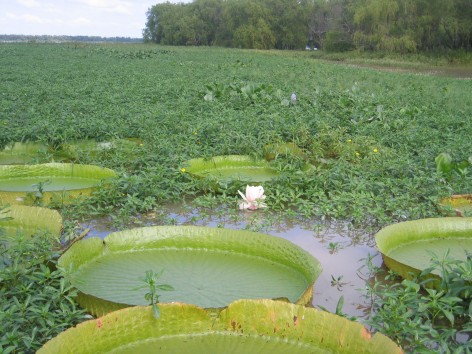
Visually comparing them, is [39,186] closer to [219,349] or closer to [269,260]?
[269,260]

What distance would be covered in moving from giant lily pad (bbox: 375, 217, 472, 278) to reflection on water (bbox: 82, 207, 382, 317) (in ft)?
0.50

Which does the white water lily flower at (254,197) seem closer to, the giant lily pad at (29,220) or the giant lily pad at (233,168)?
the giant lily pad at (233,168)

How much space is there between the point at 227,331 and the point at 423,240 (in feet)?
4.93

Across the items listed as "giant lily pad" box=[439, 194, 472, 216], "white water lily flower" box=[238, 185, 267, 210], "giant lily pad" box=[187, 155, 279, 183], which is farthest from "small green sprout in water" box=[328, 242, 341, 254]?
"giant lily pad" box=[187, 155, 279, 183]

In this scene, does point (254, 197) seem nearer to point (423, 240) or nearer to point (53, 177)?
point (423, 240)

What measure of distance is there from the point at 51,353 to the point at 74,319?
0.45 m

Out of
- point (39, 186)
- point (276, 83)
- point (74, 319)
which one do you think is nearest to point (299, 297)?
point (74, 319)

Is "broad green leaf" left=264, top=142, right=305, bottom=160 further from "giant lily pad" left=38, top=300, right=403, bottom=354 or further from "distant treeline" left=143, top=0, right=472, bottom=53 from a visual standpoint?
"distant treeline" left=143, top=0, right=472, bottom=53

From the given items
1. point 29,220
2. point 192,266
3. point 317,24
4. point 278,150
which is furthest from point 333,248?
point 317,24

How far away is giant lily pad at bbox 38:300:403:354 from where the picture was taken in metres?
1.87

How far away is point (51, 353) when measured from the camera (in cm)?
Answer: 171

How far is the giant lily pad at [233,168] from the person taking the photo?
442 centimetres

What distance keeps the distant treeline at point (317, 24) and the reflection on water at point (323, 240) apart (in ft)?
84.7

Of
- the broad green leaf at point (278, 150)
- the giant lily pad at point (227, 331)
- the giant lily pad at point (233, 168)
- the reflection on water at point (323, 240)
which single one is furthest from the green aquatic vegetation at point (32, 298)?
the broad green leaf at point (278, 150)
